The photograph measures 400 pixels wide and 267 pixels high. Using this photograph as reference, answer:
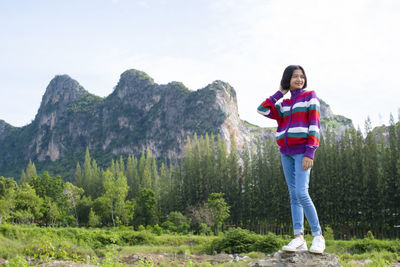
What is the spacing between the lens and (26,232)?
18.8 m

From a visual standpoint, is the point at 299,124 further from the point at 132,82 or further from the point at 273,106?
the point at 132,82

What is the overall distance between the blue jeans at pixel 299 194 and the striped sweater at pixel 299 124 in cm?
12

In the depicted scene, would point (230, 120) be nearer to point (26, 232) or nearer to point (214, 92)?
point (214, 92)

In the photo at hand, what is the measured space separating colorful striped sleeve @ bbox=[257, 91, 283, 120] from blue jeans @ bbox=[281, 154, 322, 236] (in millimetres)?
506


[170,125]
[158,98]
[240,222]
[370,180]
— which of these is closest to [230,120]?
[170,125]

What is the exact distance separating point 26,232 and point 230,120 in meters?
56.8

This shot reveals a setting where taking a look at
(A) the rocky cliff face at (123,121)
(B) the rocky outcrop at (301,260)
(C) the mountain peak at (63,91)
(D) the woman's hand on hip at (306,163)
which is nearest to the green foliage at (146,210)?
(B) the rocky outcrop at (301,260)

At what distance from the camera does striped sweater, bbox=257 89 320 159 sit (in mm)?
3453

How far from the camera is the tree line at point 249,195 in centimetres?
2288

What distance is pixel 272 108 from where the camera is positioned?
3.90 metres

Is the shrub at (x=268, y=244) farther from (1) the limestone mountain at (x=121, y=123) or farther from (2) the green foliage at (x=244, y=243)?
(1) the limestone mountain at (x=121, y=123)

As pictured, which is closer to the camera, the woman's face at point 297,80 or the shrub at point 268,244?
the woman's face at point 297,80

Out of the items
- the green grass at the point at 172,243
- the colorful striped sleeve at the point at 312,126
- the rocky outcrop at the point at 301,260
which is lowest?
the green grass at the point at 172,243

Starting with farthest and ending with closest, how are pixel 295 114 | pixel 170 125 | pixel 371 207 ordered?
pixel 170 125 → pixel 371 207 → pixel 295 114
